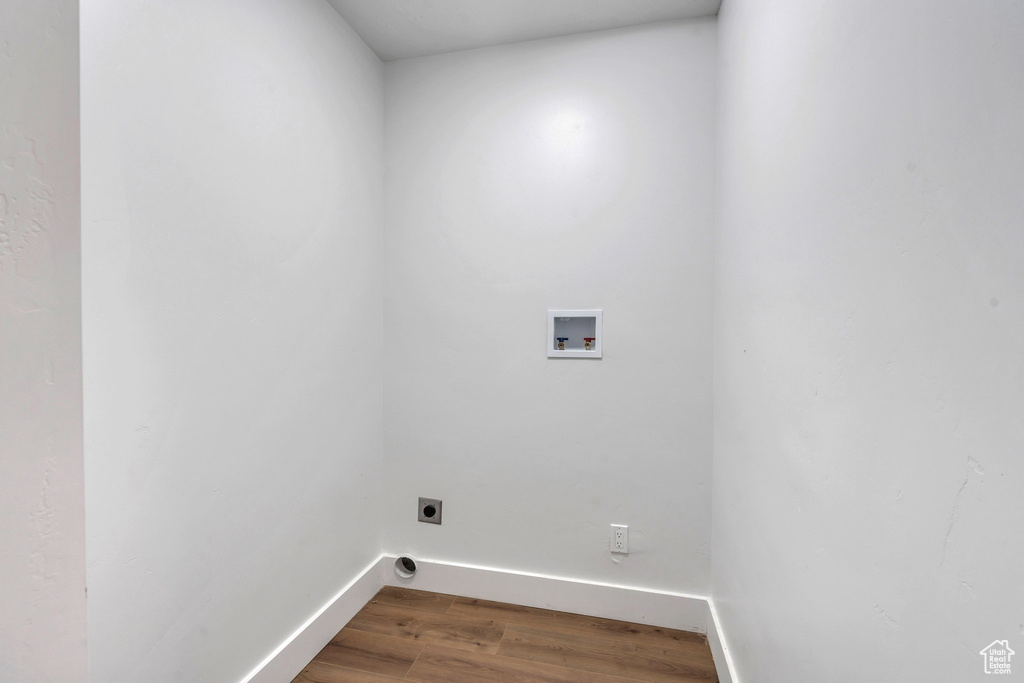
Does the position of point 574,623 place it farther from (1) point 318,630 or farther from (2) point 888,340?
(2) point 888,340

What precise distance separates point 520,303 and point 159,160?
127cm

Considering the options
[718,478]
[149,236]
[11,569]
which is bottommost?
[718,478]

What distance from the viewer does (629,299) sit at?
1.86 meters

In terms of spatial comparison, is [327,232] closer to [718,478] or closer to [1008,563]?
[718,478]

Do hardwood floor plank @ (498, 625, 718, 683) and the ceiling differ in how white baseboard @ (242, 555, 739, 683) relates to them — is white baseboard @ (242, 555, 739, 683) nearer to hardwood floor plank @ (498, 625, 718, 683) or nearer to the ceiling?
hardwood floor plank @ (498, 625, 718, 683)

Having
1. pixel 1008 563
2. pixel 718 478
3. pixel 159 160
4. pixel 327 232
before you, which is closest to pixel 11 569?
pixel 1008 563

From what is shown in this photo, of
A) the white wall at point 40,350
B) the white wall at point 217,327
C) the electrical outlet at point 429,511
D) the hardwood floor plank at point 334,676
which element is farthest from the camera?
the electrical outlet at point 429,511

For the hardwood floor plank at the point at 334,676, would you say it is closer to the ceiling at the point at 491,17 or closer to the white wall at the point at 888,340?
the white wall at the point at 888,340

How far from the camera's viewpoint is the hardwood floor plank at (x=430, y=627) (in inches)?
67.2

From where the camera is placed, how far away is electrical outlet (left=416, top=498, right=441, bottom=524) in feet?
6.77

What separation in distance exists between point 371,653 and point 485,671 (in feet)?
1.39

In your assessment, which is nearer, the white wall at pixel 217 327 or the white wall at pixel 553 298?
the white wall at pixel 217 327

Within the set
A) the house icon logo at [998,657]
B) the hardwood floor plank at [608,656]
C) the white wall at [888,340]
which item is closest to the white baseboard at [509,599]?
Result: the hardwood floor plank at [608,656]

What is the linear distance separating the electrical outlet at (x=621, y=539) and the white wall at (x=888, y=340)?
697mm
